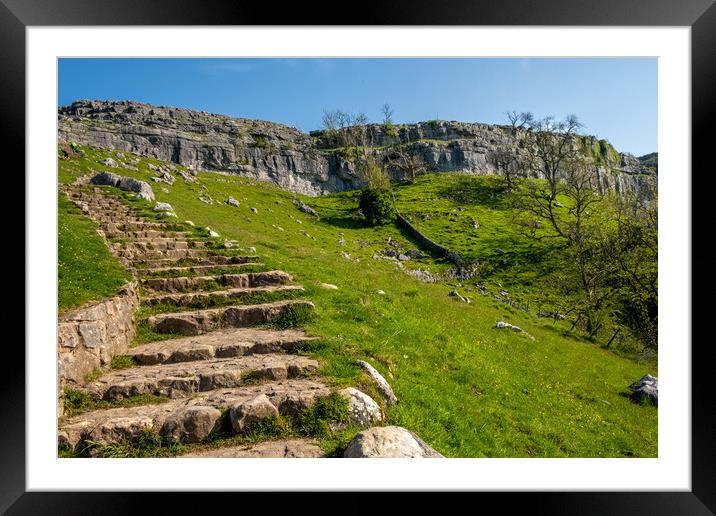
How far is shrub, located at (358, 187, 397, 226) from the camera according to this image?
137 ft

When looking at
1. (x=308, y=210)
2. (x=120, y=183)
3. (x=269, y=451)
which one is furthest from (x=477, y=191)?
(x=269, y=451)

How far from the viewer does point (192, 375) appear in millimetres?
5836

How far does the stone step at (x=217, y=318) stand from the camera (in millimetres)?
8055

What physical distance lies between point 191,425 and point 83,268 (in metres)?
6.46

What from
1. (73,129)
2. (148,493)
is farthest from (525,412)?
(73,129)

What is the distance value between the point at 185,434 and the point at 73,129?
70.9 m

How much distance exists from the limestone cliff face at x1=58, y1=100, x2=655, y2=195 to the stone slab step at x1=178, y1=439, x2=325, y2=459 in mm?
73823

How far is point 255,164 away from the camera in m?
79.6

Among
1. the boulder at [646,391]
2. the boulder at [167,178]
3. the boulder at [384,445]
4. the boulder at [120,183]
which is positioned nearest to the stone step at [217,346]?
the boulder at [384,445]

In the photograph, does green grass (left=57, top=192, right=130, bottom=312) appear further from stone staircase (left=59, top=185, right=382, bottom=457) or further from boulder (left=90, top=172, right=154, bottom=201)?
boulder (left=90, top=172, right=154, bottom=201)

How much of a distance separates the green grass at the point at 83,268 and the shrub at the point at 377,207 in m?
31.9

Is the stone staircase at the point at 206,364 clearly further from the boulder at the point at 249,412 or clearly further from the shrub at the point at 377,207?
the shrub at the point at 377,207

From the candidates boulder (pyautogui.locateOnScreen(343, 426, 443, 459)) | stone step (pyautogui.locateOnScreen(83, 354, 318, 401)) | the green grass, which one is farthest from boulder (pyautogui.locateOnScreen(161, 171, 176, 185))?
boulder (pyautogui.locateOnScreen(343, 426, 443, 459))
